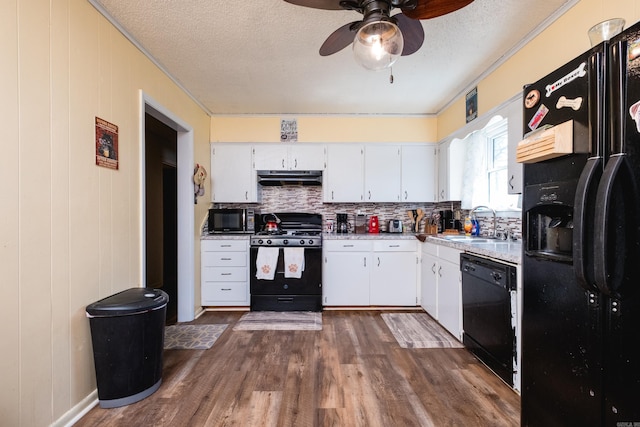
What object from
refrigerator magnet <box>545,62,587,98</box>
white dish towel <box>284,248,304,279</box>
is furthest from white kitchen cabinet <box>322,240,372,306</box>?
refrigerator magnet <box>545,62,587,98</box>

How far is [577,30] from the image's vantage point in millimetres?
1919

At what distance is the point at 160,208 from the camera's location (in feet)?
16.3

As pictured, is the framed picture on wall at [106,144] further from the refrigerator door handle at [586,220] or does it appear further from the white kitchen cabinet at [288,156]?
the refrigerator door handle at [586,220]

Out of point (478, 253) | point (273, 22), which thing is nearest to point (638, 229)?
point (478, 253)

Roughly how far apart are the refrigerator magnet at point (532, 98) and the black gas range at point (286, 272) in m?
2.57

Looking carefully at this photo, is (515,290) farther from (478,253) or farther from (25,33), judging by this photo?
(25,33)

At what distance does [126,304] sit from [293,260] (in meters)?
2.00

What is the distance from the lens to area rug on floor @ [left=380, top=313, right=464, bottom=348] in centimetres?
280

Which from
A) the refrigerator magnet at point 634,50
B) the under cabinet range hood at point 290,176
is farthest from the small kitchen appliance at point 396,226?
the refrigerator magnet at point 634,50

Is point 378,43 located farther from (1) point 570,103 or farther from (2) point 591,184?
(2) point 591,184

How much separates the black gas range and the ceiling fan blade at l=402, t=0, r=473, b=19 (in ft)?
8.49

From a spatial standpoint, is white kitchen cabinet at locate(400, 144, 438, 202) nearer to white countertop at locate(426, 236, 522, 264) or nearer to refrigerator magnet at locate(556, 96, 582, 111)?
white countertop at locate(426, 236, 522, 264)

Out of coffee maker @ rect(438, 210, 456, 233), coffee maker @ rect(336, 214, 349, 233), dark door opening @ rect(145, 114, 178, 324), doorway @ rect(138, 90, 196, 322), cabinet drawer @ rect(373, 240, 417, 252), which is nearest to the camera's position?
doorway @ rect(138, 90, 196, 322)

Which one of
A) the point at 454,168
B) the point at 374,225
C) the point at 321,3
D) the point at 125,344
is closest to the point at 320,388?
the point at 125,344
